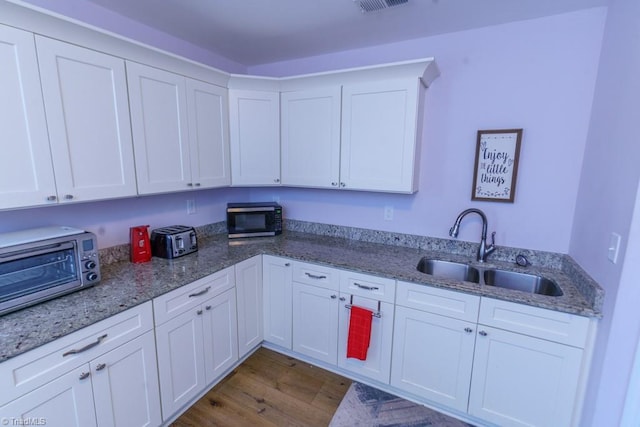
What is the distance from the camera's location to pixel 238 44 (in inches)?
89.1

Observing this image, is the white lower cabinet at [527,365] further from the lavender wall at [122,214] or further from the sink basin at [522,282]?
the lavender wall at [122,214]

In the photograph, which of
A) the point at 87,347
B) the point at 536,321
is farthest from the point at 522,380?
the point at 87,347

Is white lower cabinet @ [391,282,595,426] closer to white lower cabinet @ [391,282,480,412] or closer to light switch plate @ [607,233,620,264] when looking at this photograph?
white lower cabinet @ [391,282,480,412]

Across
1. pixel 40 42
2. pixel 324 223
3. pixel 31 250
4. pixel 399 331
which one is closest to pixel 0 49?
pixel 40 42

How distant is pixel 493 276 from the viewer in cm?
195

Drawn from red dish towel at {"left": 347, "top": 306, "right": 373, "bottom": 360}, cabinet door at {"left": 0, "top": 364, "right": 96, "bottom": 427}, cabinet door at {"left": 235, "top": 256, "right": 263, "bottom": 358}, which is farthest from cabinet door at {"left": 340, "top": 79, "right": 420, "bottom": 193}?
cabinet door at {"left": 0, "top": 364, "right": 96, "bottom": 427}

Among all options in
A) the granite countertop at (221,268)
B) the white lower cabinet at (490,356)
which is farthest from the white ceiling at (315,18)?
the white lower cabinet at (490,356)

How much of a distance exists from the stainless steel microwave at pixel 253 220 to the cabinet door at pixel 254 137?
222mm

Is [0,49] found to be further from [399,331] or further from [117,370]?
[399,331]

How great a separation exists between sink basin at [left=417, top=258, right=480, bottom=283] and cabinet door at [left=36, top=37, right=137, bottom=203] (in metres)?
2.00

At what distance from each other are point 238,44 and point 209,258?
167 centimetres

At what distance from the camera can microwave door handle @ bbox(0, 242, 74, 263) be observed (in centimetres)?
121

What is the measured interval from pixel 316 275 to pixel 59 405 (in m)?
1.41

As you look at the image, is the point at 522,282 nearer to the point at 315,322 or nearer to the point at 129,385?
the point at 315,322
